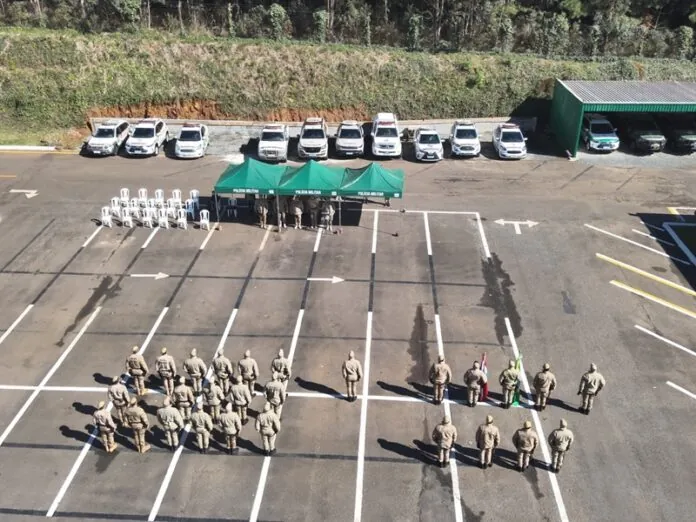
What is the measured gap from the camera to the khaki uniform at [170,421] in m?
13.8

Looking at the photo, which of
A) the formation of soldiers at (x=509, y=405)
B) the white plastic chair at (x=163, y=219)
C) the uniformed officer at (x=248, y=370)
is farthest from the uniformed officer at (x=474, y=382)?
the white plastic chair at (x=163, y=219)

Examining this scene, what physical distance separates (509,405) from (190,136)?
2123cm

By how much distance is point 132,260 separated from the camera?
2200 cm

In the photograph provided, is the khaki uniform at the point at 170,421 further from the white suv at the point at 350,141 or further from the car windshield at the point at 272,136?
the white suv at the point at 350,141

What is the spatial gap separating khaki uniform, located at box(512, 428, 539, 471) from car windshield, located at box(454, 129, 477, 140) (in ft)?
65.9

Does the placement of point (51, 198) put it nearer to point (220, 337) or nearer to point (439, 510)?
point (220, 337)

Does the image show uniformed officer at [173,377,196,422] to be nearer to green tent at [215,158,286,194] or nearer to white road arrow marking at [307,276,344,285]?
white road arrow marking at [307,276,344,285]

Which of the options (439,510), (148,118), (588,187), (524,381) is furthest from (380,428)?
(148,118)

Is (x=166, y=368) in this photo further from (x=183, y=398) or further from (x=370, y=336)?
(x=370, y=336)

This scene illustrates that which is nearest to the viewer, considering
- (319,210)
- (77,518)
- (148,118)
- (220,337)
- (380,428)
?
(77,518)

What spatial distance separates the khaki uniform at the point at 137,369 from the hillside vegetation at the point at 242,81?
2217 cm

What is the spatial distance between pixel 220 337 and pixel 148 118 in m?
20.8

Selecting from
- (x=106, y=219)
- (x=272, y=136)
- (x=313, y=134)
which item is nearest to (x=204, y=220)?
(x=106, y=219)

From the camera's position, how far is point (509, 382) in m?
15.1
